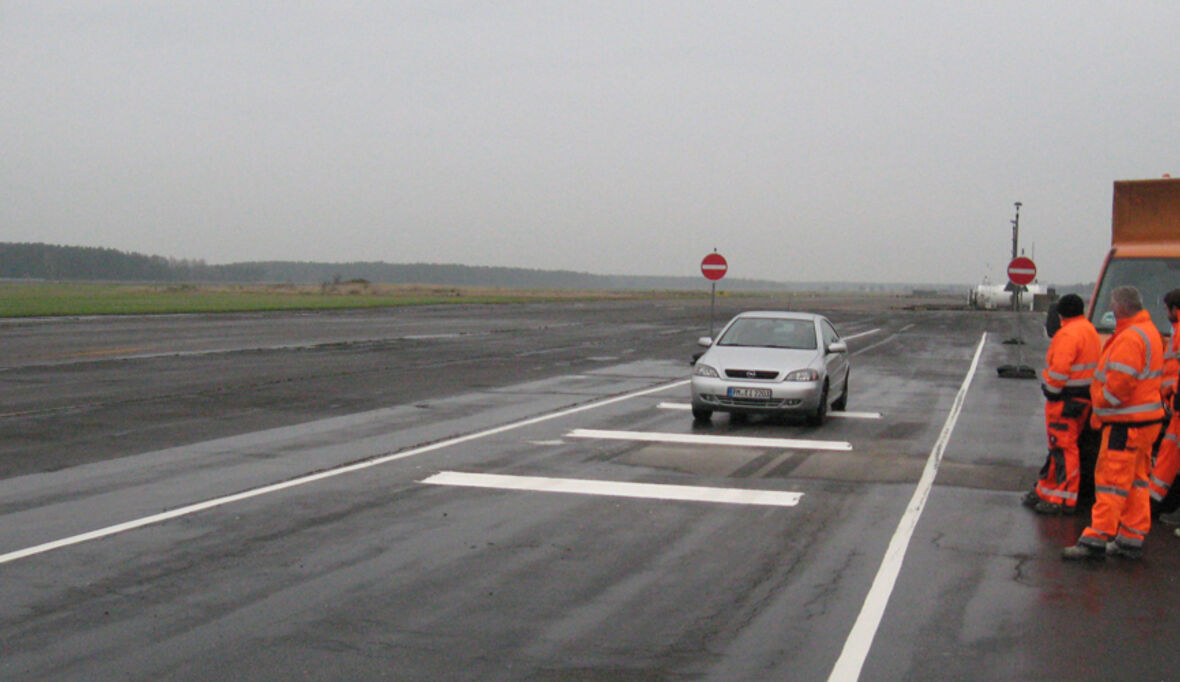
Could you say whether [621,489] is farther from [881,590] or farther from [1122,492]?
[1122,492]

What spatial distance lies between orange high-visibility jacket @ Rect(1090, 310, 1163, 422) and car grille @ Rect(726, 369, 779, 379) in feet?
20.6

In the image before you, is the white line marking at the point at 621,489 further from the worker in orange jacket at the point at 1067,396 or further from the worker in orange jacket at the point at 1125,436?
the worker in orange jacket at the point at 1125,436

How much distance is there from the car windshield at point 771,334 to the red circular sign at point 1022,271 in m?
12.2

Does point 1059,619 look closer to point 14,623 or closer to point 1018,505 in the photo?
point 1018,505

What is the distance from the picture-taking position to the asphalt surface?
16.8 feet

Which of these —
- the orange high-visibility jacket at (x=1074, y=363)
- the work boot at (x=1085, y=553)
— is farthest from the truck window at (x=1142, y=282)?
the work boot at (x=1085, y=553)

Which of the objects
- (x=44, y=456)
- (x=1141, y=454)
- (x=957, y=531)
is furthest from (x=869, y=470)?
(x=44, y=456)

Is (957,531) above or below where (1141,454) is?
below

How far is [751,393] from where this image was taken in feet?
43.6

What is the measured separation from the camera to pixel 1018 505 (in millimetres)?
8883

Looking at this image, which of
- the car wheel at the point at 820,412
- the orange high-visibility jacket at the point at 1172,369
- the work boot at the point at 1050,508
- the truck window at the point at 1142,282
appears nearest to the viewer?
the orange high-visibility jacket at the point at 1172,369

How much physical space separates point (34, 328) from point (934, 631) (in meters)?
35.8

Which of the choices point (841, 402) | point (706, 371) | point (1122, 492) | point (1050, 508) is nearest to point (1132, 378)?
point (1122, 492)

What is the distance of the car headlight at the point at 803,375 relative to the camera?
43.8 feet
